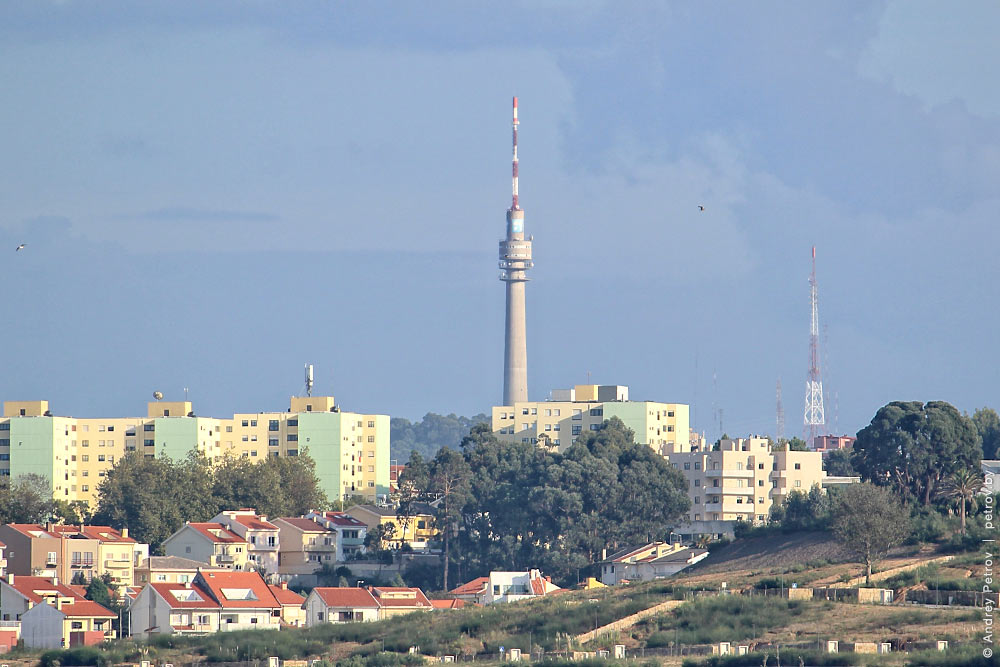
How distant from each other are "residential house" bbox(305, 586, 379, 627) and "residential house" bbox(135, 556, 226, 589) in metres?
12.8

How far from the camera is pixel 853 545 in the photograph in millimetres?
94500

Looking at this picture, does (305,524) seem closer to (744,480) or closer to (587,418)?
(744,480)

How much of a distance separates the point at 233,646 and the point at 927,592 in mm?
28668

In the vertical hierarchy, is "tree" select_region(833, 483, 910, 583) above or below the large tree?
below

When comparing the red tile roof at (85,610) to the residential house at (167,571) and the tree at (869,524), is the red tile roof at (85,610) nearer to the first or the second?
the residential house at (167,571)

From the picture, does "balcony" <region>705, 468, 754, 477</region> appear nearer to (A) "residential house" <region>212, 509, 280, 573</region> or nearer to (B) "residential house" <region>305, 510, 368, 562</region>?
(B) "residential house" <region>305, 510, 368, 562</region>

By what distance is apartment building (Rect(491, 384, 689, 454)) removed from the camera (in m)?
164

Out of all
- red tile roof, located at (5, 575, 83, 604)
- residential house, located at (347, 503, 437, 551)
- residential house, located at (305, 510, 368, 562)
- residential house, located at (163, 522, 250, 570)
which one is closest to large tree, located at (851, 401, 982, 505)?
residential house, located at (347, 503, 437, 551)

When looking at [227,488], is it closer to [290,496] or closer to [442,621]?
[290,496]

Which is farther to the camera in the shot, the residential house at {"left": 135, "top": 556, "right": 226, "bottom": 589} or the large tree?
the residential house at {"left": 135, "top": 556, "right": 226, "bottom": 589}

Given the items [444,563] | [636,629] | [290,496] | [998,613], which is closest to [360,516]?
[290,496]

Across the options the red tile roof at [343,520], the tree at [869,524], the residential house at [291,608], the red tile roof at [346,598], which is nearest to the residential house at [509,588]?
the red tile roof at [346,598]

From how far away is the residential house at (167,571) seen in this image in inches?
4449

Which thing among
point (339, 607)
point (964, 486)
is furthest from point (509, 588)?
point (964, 486)
